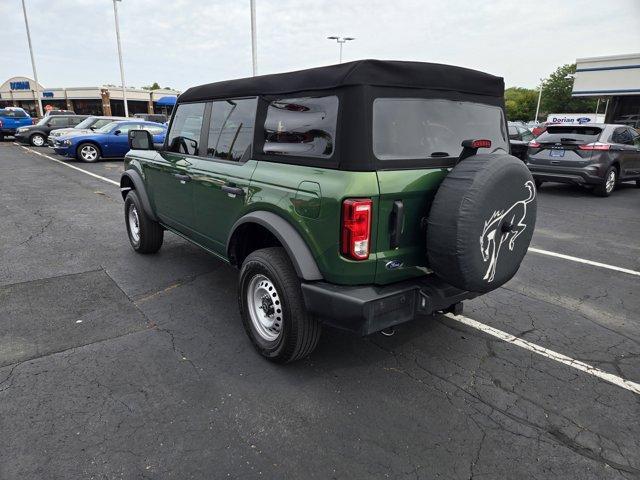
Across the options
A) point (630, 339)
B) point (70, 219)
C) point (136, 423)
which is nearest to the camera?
point (136, 423)

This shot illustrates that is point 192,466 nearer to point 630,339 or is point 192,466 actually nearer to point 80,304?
point 80,304

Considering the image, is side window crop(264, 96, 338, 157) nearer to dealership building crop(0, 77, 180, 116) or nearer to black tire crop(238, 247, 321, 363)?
black tire crop(238, 247, 321, 363)

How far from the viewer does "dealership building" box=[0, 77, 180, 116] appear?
51.0 metres

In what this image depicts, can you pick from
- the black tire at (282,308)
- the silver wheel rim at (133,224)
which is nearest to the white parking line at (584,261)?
the black tire at (282,308)

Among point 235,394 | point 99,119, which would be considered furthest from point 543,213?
point 99,119

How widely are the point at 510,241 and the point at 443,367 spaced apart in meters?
1.04

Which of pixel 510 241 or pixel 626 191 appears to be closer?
pixel 510 241

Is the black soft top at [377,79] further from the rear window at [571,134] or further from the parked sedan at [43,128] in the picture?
the parked sedan at [43,128]

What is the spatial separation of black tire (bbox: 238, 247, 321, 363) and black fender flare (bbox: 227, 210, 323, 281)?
163 mm

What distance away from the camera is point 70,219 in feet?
24.5

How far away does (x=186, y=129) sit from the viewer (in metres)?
4.39

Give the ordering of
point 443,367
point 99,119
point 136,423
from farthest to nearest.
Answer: point 99,119 → point 443,367 → point 136,423

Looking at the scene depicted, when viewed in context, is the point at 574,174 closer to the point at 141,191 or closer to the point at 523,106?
the point at 141,191

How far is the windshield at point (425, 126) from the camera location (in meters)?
2.62
